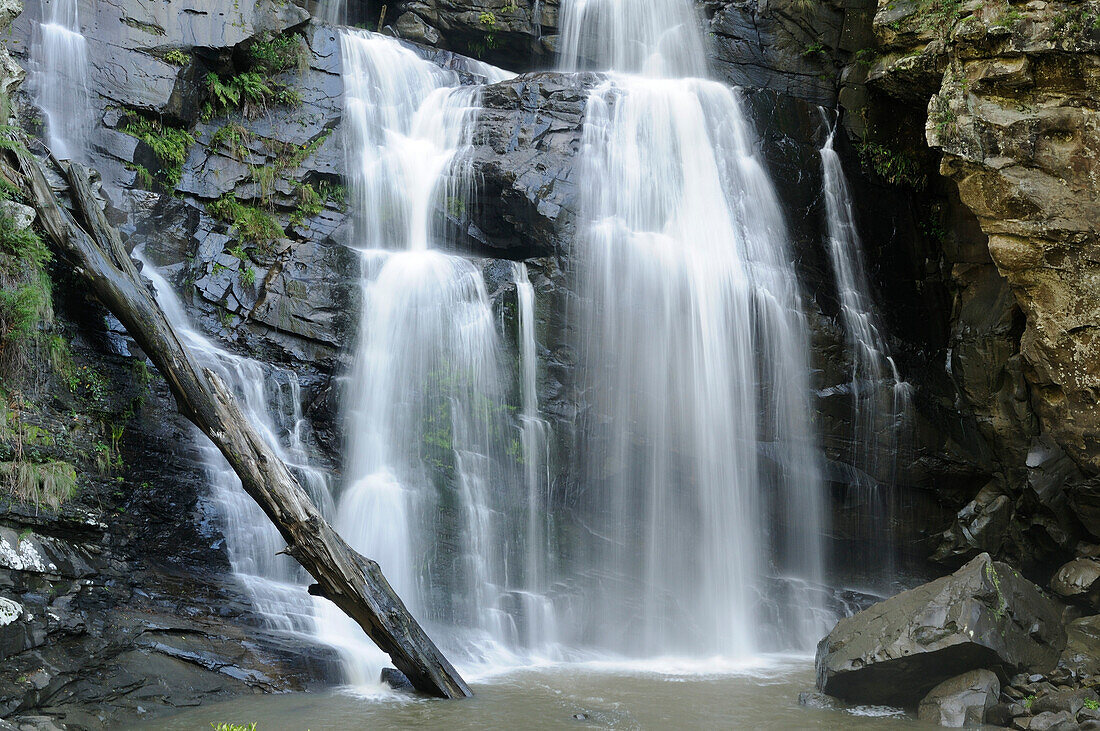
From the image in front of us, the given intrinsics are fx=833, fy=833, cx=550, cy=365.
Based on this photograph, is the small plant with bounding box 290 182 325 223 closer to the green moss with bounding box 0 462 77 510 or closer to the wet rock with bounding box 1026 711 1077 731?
the green moss with bounding box 0 462 77 510

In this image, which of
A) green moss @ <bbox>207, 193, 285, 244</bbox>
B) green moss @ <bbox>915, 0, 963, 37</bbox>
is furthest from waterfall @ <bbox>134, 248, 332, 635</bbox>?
green moss @ <bbox>915, 0, 963, 37</bbox>

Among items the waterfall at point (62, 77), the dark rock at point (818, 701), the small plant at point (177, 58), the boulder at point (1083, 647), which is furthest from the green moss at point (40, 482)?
the boulder at point (1083, 647)

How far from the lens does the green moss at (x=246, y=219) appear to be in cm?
1124

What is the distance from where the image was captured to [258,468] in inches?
289

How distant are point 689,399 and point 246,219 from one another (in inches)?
256

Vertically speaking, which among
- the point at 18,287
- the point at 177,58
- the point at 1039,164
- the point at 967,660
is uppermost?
the point at 177,58

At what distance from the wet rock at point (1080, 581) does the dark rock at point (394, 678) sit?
8068 mm

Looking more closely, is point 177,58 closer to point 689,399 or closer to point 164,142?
point 164,142

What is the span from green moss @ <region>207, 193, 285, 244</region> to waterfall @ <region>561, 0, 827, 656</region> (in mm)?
4234

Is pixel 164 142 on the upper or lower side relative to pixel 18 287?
upper

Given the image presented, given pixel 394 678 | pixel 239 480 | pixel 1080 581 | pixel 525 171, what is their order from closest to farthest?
pixel 394 678 < pixel 239 480 < pixel 1080 581 < pixel 525 171

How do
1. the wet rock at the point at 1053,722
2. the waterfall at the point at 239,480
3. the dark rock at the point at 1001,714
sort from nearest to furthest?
the wet rock at the point at 1053,722, the dark rock at the point at 1001,714, the waterfall at the point at 239,480

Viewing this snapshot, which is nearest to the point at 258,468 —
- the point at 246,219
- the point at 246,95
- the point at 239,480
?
the point at 239,480

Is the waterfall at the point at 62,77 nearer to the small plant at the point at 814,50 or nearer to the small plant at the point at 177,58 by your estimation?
the small plant at the point at 177,58
